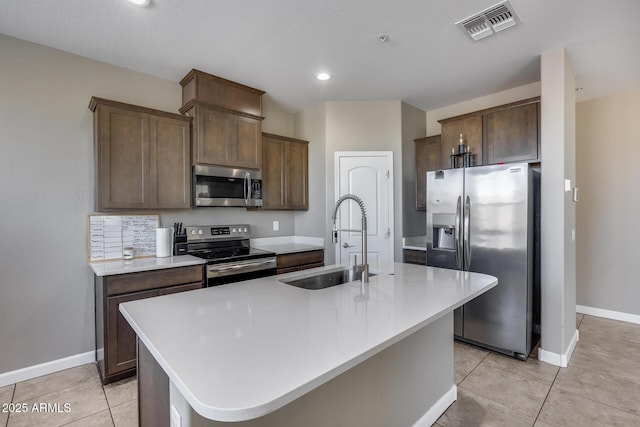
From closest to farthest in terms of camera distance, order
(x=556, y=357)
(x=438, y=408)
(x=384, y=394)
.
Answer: (x=384, y=394) < (x=438, y=408) < (x=556, y=357)

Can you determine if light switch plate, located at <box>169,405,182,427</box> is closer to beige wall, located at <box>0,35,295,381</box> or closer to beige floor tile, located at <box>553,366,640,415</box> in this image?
beige wall, located at <box>0,35,295,381</box>

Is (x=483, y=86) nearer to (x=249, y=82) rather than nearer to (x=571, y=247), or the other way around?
(x=571, y=247)

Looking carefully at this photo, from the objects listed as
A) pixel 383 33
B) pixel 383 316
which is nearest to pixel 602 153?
pixel 383 33

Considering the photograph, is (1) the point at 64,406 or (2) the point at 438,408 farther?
(1) the point at 64,406

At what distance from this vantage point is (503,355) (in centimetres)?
285

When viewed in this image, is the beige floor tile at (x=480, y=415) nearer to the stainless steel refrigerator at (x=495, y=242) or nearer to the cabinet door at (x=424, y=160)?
the stainless steel refrigerator at (x=495, y=242)

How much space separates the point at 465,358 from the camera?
9.18 ft

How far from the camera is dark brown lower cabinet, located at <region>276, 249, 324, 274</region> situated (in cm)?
347

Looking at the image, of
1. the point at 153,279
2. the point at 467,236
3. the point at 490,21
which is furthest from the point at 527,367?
the point at 153,279

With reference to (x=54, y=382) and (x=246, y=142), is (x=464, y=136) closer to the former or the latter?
(x=246, y=142)

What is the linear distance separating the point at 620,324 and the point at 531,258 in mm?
1967

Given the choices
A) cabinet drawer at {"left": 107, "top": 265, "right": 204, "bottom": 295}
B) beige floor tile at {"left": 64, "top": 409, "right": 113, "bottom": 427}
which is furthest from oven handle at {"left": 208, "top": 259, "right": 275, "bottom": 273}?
beige floor tile at {"left": 64, "top": 409, "right": 113, "bottom": 427}

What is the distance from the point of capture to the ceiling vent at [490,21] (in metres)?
2.18

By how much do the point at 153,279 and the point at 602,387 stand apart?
11.7 feet
